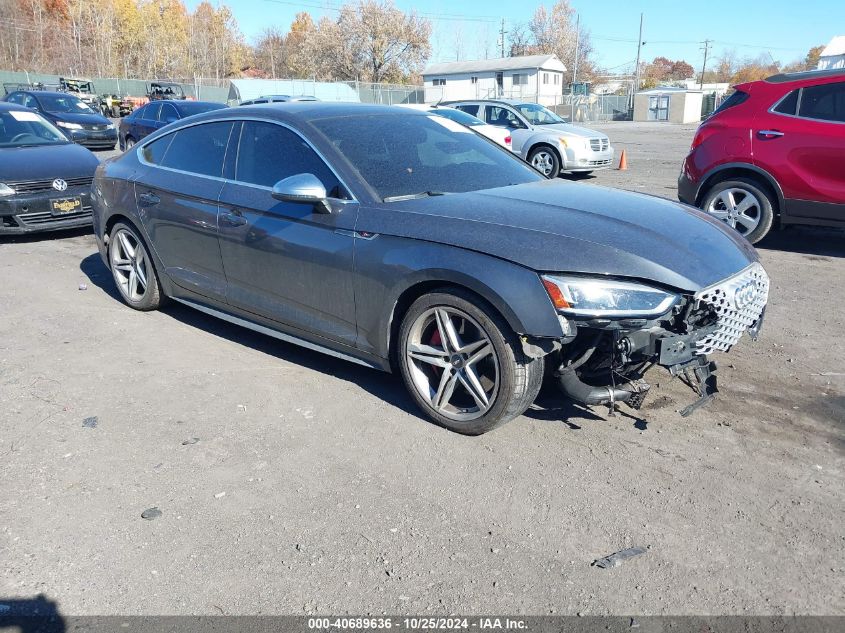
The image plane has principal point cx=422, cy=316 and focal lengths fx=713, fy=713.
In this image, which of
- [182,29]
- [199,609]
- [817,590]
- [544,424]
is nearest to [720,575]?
[817,590]

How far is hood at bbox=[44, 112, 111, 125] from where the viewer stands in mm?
20906

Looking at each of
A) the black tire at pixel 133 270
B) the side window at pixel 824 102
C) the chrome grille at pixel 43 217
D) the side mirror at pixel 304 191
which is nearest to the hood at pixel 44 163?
the chrome grille at pixel 43 217

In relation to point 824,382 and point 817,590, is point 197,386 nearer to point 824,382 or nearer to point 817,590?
point 817,590

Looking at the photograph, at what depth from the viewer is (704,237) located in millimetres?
3885

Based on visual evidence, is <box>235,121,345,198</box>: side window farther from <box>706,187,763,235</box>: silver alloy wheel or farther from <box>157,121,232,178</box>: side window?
<box>706,187,763,235</box>: silver alloy wheel

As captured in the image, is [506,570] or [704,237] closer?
[506,570]

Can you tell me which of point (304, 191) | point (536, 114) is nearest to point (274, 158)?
point (304, 191)

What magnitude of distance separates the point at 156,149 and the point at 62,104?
62.7 feet

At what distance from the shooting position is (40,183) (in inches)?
349

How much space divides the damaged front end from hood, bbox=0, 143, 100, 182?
781 centimetres

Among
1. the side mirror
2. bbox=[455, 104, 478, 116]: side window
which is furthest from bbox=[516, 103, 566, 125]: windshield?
the side mirror

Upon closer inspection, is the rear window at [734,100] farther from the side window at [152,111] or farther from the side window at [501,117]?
the side window at [152,111]

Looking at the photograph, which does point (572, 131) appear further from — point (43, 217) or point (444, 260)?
point (444, 260)

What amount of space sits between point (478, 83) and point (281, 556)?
231 feet
